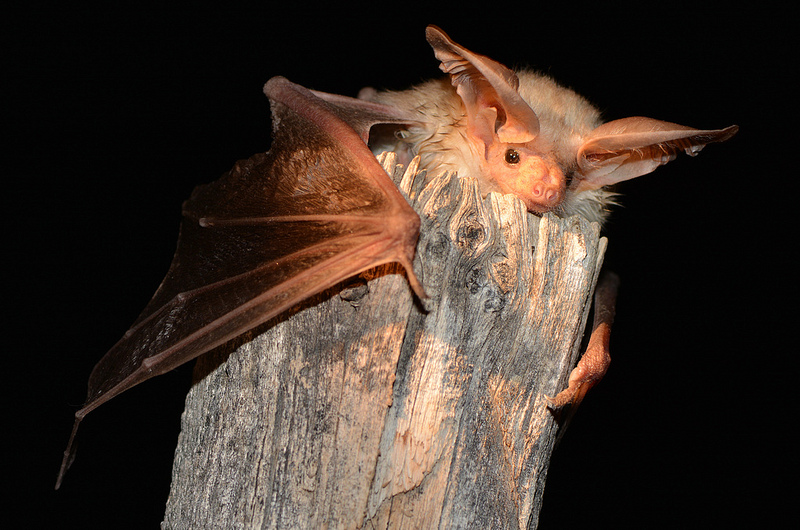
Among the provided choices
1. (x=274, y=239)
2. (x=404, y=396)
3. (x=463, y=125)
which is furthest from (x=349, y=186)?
(x=463, y=125)

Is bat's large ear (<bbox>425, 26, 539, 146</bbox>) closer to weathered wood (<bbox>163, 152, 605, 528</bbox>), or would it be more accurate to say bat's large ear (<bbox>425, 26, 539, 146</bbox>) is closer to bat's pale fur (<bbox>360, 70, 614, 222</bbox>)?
bat's pale fur (<bbox>360, 70, 614, 222</bbox>)

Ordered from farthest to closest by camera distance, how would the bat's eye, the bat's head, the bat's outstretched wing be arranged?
the bat's eye → the bat's head → the bat's outstretched wing

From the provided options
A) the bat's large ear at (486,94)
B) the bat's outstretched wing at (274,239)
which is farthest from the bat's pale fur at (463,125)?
the bat's outstretched wing at (274,239)

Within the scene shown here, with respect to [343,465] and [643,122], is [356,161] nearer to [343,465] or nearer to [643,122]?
[343,465]

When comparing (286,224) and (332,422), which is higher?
(286,224)

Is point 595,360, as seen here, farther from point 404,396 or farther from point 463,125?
point 463,125

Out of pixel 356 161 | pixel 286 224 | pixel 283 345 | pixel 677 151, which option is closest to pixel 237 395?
pixel 283 345

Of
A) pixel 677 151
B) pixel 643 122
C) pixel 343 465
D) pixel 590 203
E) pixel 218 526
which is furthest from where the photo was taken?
pixel 590 203

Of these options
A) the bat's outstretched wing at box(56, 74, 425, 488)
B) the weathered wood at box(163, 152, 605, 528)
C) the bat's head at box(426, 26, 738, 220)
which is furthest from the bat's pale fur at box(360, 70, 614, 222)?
the weathered wood at box(163, 152, 605, 528)
